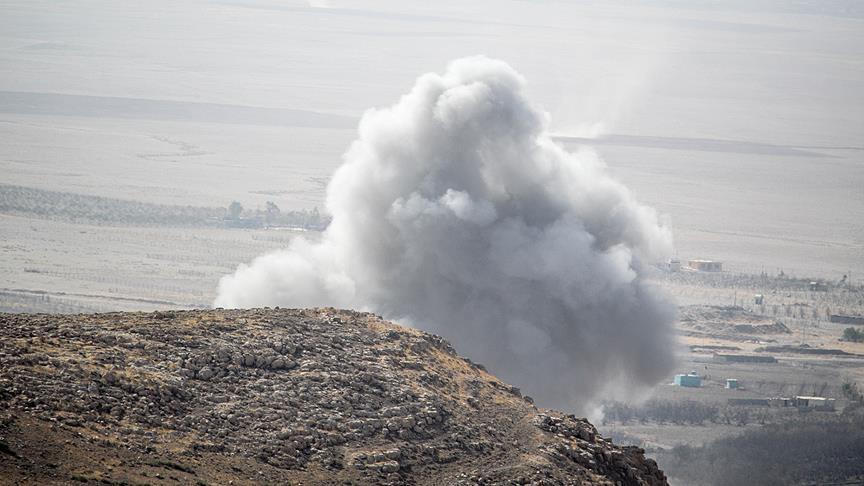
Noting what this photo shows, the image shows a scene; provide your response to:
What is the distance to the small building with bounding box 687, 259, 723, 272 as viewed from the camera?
422ft

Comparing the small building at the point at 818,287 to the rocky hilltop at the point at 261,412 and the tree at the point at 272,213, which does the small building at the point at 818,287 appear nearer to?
the tree at the point at 272,213

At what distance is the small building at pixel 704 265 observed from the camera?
422ft

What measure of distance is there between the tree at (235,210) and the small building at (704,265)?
3522cm

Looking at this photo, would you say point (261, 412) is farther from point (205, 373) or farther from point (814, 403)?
point (814, 403)

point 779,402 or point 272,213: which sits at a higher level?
point 272,213

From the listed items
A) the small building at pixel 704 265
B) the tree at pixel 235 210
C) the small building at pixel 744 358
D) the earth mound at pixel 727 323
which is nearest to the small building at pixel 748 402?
the small building at pixel 744 358

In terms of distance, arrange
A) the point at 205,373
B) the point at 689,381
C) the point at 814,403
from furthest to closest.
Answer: the point at 689,381 → the point at 814,403 → the point at 205,373

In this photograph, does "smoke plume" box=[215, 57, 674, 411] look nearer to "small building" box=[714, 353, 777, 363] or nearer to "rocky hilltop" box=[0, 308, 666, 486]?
"rocky hilltop" box=[0, 308, 666, 486]

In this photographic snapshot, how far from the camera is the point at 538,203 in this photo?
65.9 meters

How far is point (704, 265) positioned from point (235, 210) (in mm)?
36780

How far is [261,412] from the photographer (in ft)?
102

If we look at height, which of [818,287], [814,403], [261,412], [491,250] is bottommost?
[261,412]

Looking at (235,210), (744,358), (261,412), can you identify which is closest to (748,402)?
(744,358)

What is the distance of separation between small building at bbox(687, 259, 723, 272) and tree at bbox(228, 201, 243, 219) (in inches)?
1387
